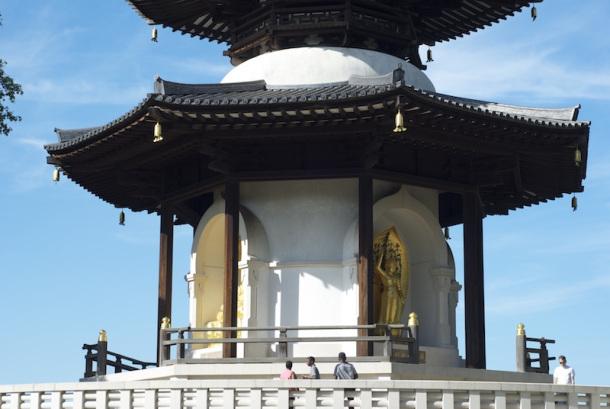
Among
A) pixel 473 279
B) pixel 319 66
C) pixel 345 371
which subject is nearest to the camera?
pixel 345 371

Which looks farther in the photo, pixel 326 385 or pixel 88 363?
pixel 88 363

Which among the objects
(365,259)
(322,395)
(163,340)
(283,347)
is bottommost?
(322,395)

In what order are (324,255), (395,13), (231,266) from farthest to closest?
(395,13), (324,255), (231,266)

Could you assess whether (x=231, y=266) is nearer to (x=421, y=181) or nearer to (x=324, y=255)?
(x=324, y=255)

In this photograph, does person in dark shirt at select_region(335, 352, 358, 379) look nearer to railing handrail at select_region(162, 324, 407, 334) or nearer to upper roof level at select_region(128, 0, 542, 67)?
railing handrail at select_region(162, 324, 407, 334)

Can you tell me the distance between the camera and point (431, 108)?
29406 mm

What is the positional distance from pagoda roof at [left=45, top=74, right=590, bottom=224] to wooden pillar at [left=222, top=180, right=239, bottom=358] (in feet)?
2.59

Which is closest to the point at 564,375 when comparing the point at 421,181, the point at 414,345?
the point at 414,345

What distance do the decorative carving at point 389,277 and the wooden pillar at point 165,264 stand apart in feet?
17.4

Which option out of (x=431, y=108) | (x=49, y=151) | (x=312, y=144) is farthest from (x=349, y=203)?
(x=49, y=151)

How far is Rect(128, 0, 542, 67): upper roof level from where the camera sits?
33.9 metres

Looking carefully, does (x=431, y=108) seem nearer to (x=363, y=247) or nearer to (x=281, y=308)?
(x=363, y=247)

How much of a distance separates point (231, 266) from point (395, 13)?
8202 millimetres

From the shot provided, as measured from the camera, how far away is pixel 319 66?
33.0m
